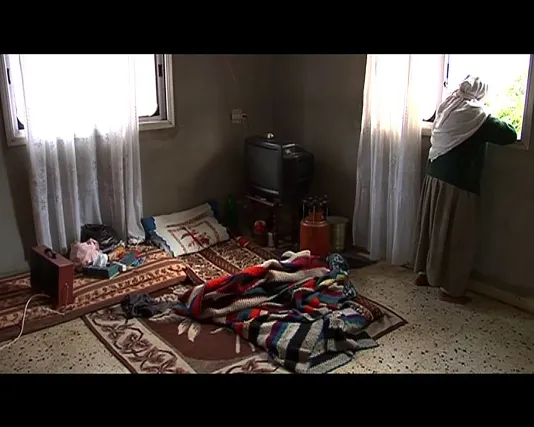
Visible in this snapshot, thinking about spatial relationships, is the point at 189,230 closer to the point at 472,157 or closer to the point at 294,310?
the point at 294,310

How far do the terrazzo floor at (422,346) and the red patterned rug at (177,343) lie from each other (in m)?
0.07

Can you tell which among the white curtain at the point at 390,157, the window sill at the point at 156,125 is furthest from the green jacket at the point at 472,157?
the window sill at the point at 156,125

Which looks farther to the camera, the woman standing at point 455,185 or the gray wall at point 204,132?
the gray wall at point 204,132

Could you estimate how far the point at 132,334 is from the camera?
8.79 feet

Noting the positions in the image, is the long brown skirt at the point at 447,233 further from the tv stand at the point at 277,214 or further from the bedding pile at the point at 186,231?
the bedding pile at the point at 186,231

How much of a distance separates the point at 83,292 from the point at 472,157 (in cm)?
231

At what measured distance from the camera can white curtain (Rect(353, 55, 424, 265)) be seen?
3.23m

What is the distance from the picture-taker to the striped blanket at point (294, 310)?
8.07 ft

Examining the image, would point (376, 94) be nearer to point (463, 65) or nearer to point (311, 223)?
point (463, 65)

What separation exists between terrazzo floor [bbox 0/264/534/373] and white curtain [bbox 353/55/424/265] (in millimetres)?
553

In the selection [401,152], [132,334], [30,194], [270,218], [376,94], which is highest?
[376,94]
